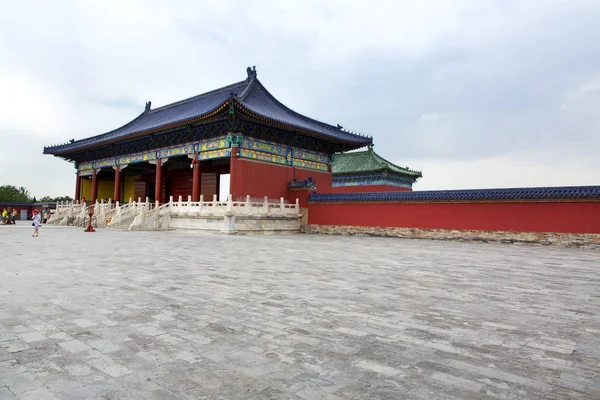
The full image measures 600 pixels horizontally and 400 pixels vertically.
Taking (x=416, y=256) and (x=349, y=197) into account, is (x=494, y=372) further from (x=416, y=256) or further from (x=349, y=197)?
(x=349, y=197)

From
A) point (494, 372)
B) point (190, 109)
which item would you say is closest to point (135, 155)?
point (190, 109)

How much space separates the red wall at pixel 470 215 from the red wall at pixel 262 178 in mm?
2226

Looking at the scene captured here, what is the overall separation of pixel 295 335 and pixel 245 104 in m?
19.3

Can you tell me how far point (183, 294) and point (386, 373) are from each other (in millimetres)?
3365

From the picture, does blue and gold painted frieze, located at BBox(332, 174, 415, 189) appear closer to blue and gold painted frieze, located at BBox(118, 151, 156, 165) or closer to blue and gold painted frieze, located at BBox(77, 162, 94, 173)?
blue and gold painted frieze, located at BBox(118, 151, 156, 165)

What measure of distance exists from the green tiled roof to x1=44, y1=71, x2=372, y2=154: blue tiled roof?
7.69 meters

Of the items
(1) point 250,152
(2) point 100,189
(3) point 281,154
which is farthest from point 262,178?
(2) point 100,189

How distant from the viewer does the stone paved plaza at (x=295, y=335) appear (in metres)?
2.61

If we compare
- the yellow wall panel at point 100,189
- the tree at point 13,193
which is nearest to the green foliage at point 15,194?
the tree at point 13,193

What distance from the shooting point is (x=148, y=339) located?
351 cm

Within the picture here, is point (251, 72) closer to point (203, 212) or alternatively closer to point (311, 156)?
point (311, 156)

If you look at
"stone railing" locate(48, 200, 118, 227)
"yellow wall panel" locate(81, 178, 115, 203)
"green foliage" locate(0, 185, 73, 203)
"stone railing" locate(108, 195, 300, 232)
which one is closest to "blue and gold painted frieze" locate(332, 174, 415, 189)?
"stone railing" locate(108, 195, 300, 232)

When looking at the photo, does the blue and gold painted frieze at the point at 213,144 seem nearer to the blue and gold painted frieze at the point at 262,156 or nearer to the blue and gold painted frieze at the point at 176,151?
the blue and gold painted frieze at the point at 176,151

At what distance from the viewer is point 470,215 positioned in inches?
671
